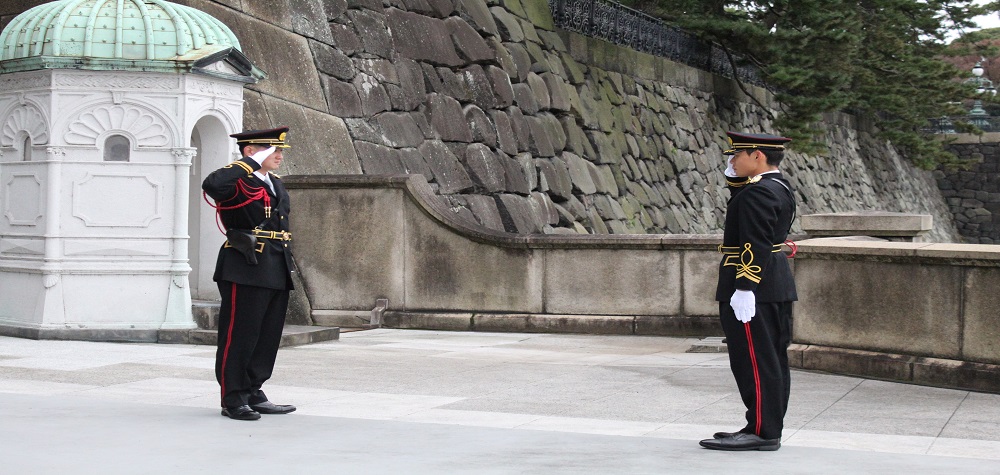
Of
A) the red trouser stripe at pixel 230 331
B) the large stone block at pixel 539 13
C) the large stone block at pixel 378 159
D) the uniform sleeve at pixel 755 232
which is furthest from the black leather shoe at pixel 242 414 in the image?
the large stone block at pixel 539 13

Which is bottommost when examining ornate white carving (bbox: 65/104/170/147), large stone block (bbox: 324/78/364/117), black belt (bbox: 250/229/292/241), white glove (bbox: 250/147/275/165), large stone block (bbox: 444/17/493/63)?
black belt (bbox: 250/229/292/241)

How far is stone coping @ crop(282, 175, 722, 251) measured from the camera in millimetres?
12969

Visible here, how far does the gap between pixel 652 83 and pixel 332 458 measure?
23.2m

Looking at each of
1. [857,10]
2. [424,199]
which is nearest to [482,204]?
[424,199]

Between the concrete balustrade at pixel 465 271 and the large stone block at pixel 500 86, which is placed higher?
the large stone block at pixel 500 86

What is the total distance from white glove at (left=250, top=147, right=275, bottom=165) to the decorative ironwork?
17.7 meters

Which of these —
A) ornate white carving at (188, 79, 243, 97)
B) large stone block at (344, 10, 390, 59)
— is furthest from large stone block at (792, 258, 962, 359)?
large stone block at (344, 10, 390, 59)

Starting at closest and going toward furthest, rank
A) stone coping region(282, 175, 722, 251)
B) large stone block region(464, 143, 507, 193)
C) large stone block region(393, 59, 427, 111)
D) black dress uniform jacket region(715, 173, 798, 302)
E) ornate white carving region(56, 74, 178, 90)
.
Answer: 1. black dress uniform jacket region(715, 173, 798, 302)
2. ornate white carving region(56, 74, 178, 90)
3. stone coping region(282, 175, 722, 251)
4. large stone block region(393, 59, 427, 111)
5. large stone block region(464, 143, 507, 193)

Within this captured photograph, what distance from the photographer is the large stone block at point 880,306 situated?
30.2 feet

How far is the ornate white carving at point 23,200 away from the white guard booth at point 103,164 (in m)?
0.02

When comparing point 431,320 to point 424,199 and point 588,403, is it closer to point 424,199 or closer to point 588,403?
point 424,199

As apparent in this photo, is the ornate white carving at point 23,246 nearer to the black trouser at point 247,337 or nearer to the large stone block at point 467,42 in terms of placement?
the black trouser at point 247,337

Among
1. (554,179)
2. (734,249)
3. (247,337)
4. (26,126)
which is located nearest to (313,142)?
(26,126)

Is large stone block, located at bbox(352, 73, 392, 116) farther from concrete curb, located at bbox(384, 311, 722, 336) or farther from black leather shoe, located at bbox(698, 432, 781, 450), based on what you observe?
black leather shoe, located at bbox(698, 432, 781, 450)
